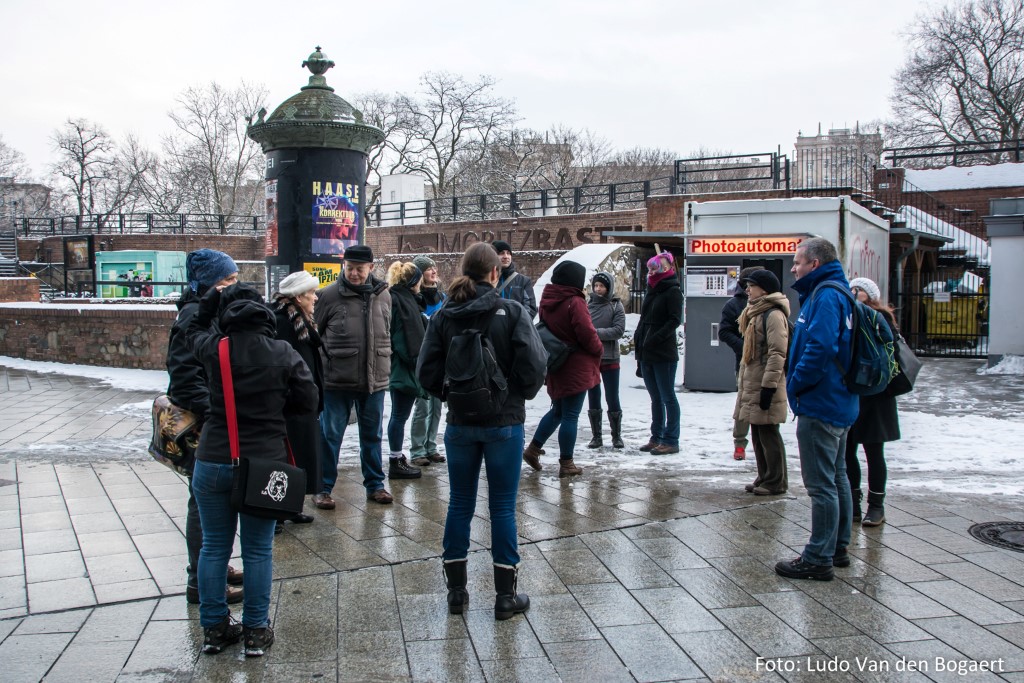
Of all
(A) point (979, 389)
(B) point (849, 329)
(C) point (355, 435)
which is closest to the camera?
(B) point (849, 329)

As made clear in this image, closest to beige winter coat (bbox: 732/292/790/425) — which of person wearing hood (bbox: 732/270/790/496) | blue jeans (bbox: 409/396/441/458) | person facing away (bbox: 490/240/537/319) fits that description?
person wearing hood (bbox: 732/270/790/496)

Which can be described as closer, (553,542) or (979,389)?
(553,542)

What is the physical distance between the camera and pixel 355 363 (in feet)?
20.0

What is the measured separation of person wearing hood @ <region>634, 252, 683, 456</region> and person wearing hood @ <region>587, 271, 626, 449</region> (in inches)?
9.5

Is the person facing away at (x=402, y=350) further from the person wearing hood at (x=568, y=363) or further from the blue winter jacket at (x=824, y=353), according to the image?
the blue winter jacket at (x=824, y=353)

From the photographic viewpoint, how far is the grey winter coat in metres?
6.09

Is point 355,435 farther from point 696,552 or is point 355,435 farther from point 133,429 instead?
point 696,552

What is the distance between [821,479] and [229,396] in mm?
3102

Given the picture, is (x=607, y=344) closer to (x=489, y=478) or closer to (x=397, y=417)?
(x=397, y=417)

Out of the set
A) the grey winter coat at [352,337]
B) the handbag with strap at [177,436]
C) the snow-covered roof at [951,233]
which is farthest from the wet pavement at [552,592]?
the snow-covered roof at [951,233]

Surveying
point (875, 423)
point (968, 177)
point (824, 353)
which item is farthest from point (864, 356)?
point (968, 177)

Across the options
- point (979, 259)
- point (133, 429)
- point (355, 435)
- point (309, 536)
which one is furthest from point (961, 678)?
point (979, 259)

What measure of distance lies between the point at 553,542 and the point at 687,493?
164 cm

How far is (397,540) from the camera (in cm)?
533
